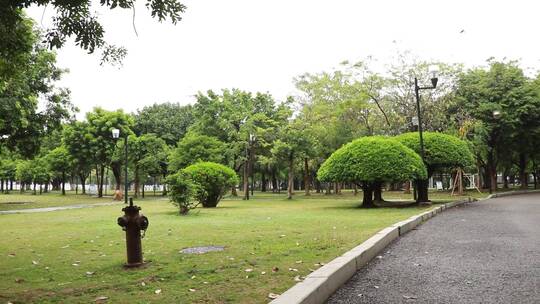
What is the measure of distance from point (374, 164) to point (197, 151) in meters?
18.6

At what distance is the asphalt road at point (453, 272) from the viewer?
4.67m

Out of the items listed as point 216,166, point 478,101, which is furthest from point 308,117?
point 216,166

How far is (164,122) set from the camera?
152 feet

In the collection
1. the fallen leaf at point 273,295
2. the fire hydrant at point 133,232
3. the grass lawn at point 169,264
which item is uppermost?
the fire hydrant at point 133,232

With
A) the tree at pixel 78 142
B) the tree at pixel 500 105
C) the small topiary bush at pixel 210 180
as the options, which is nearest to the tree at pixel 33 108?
the small topiary bush at pixel 210 180

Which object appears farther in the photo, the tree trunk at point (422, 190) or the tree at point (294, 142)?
the tree at point (294, 142)

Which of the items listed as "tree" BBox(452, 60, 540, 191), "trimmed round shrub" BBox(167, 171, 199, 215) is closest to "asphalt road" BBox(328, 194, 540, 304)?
"trimmed round shrub" BBox(167, 171, 199, 215)

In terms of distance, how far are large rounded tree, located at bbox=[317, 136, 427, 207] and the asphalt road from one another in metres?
8.23

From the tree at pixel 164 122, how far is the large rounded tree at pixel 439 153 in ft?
94.6

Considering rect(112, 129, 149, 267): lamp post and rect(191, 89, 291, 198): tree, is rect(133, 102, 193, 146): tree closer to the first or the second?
rect(191, 89, 291, 198): tree

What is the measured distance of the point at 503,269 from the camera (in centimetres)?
593

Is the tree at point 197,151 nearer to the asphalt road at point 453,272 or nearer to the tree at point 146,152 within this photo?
the tree at point 146,152

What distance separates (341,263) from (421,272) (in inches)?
45.5

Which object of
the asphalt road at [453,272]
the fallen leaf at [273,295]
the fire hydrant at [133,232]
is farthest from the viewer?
the fire hydrant at [133,232]
